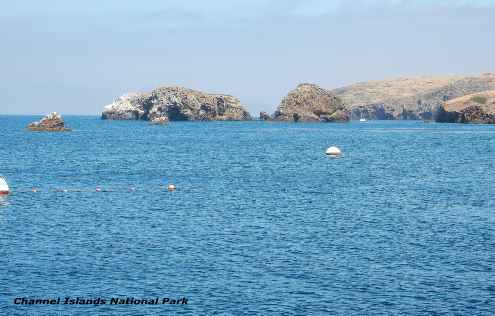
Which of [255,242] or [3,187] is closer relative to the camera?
[255,242]

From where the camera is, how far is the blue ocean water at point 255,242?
5166 cm

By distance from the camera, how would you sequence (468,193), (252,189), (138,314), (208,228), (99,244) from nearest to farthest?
(138,314), (99,244), (208,228), (468,193), (252,189)

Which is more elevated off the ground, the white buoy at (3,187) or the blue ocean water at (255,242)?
the white buoy at (3,187)

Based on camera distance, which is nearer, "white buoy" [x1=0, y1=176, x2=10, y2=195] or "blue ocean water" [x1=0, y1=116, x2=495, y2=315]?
"blue ocean water" [x1=0, y1=116, x2=495, y2=315]

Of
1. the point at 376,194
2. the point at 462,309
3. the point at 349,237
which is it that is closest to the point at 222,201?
the point at 376,194

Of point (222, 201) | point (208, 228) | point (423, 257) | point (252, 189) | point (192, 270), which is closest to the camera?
point (192, 270)

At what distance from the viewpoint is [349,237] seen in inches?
2835

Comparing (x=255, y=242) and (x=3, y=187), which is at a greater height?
(x=3, y=187)

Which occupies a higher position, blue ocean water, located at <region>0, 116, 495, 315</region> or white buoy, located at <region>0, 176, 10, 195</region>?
white buoy, located at <region>0, 176, 10, 195</region>

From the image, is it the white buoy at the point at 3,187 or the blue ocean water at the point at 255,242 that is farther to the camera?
the white buoy at the point at 3,187

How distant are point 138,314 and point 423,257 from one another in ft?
84.2

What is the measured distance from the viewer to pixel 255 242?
69.3 m

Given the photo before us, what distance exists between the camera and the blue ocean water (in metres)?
51.7

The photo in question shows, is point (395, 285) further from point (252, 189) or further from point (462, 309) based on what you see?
point (252, 189)
